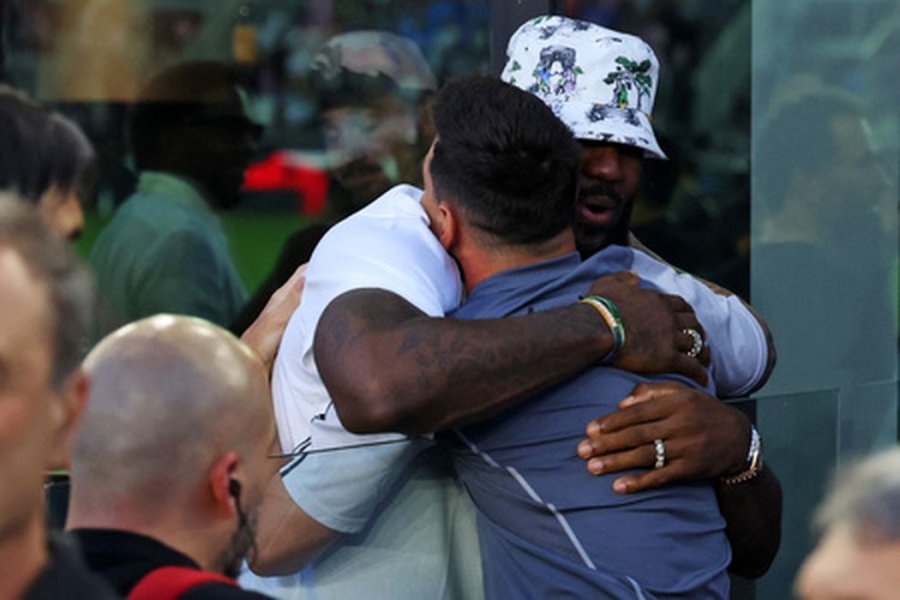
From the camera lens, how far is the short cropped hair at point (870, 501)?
1.87 meters

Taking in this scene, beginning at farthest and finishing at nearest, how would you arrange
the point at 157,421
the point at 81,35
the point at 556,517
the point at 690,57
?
the point at 690,57
the point at 81,35
the point at 556,517
the point at 157,421

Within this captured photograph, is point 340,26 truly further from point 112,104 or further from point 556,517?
point 556,517

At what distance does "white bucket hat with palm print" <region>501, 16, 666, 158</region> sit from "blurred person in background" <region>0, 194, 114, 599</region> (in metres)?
1.88

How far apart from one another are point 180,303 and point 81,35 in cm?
81

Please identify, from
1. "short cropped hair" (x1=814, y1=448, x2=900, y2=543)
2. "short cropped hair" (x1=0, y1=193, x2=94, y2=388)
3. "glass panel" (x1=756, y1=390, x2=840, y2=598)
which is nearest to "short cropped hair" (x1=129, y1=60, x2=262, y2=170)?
"glass panel" (x1=756, y1=390, x2=840, y2=598)

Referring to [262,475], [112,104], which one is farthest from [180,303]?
[262,475]

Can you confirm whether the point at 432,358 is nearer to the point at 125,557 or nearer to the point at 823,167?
the point at 125,557

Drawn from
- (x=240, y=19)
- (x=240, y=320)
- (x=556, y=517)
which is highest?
(x=240, y=19)

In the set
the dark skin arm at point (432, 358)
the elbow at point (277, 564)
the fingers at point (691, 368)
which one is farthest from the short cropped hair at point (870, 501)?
the elbow at point (277, 564)

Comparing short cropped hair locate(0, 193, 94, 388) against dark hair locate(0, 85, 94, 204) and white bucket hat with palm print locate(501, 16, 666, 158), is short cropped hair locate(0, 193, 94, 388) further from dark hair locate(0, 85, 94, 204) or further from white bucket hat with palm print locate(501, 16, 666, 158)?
white bucket hat with palm print locate(501, 16, 666, 158)

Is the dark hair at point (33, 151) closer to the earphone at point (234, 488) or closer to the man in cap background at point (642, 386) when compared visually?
the man in cap background at point (642, 386)

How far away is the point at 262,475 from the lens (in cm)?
246

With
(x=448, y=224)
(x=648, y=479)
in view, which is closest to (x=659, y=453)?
(x=648, y=479)

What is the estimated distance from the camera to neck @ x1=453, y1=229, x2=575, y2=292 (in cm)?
311
